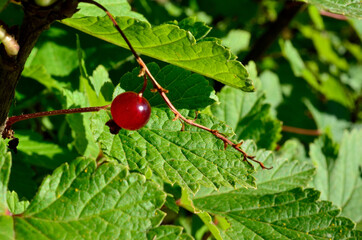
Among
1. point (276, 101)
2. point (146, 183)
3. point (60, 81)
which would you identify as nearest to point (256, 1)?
point (276, 101)

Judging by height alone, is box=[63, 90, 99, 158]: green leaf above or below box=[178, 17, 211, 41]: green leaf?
below

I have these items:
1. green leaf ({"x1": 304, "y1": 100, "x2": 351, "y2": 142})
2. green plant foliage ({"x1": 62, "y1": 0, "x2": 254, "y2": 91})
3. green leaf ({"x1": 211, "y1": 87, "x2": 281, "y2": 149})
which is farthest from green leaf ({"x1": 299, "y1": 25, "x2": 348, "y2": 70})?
green plant foliage ({"x1": 62, "y1": 0, "x2": 254, "y2": 91})

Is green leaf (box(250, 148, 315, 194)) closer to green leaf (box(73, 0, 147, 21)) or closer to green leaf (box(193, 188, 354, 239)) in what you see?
green leaf (box(193, 188, 354, 239))

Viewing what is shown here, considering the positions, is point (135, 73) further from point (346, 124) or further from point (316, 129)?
point (346, 124)

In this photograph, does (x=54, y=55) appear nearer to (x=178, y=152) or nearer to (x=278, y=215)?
(x=178, y=152)

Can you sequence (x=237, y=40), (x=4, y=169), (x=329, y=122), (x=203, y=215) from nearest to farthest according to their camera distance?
(x=4, y=169) → (x=203, y=215) → (x=237, y=40) → (x=329, y=122)

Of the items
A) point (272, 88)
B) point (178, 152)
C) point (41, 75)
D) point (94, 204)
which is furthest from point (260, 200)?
point (272, 88)
